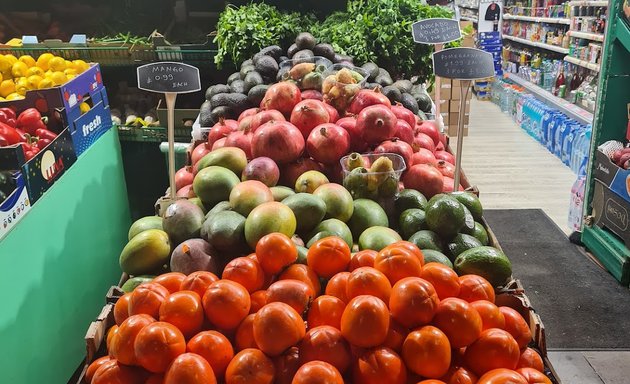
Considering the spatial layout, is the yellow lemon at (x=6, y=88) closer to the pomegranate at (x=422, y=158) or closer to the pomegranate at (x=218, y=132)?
the pomegranate at (x=218, y=132)

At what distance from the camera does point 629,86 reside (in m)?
3.51

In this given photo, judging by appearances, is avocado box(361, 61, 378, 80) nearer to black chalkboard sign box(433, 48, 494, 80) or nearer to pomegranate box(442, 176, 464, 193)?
black chalkboard sign box(433, 48, 494, 80)

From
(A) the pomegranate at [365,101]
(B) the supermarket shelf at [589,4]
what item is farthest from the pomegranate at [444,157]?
(B) the supermarket shelf at [589,4]

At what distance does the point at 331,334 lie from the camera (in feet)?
3.54

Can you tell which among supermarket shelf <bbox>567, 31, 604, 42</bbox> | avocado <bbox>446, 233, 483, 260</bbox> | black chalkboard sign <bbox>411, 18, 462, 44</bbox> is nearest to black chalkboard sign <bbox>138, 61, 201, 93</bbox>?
avocado <bbox>446, 233, 483, 260</bbox>

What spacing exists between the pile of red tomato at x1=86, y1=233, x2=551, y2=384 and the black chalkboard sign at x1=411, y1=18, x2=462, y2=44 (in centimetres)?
185

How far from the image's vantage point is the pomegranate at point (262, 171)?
5.75ft

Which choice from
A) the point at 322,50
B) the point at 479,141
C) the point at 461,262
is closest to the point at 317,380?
the point at 461,262

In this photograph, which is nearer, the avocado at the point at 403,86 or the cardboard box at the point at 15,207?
the cardboard box at the point at 15,207

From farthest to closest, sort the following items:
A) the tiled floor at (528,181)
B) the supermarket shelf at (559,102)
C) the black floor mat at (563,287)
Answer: the supermarket shelf at (559,102)
the black floor mat at (563,287)
the tiled floor at (528,181)

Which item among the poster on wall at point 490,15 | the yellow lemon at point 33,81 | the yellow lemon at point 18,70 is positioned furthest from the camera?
the poster on wall at point 490,15

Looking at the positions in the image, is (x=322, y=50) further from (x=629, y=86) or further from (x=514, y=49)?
(x=514, y=49)

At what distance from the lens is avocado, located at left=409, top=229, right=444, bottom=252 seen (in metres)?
1.51

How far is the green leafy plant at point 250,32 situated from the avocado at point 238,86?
1.77 feet
